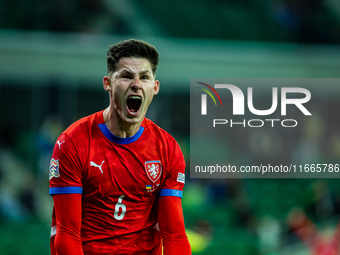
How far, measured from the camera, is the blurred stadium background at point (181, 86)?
380 inches

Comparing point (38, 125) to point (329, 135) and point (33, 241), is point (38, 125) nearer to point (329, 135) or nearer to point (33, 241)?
point (33, 241)

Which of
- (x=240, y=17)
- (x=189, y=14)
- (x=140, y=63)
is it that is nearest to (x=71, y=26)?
Result: (x=189, y=14)

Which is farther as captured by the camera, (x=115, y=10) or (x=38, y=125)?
(x=115, y=10)

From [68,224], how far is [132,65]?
3.19 ft

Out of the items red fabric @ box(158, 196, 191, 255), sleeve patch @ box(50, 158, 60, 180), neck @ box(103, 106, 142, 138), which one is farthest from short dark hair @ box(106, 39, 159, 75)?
red fabric @ box(158, 196, 191, 255)

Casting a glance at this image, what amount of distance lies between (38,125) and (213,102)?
11.0 feet

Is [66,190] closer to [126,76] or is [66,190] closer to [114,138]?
[114,138]

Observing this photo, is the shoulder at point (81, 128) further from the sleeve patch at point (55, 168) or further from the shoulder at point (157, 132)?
the shoulder at point (157, 132)

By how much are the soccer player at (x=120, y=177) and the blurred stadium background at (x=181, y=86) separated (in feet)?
18.0

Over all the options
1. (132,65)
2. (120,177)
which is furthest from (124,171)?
(132,65)

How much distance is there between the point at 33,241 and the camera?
→ 813 cm

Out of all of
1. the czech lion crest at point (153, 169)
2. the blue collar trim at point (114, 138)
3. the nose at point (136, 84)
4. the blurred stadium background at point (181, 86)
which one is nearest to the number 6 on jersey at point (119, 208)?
the czech lion crest at point (153, 169)

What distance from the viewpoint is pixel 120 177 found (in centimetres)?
346

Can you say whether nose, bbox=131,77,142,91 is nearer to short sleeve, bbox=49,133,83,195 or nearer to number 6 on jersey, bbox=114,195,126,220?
short sleeve, bbox=49,133,83,195
